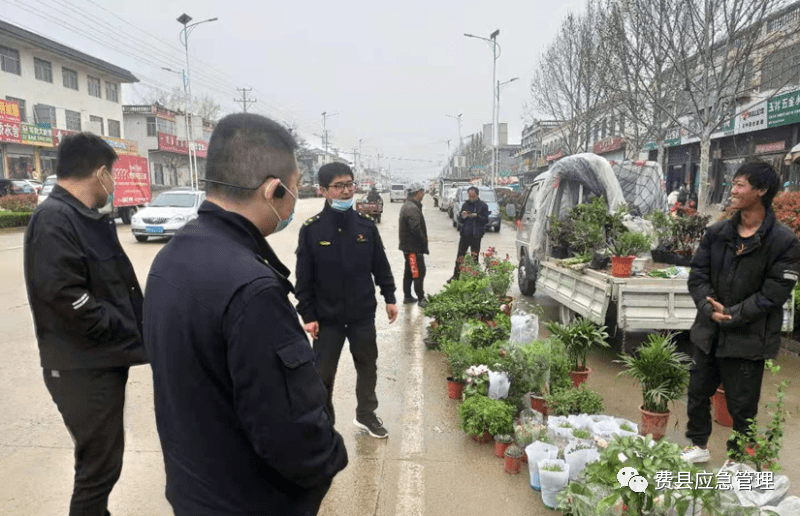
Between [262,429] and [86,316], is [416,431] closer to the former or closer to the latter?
[86,316]

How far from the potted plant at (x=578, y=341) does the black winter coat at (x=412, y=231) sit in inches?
149

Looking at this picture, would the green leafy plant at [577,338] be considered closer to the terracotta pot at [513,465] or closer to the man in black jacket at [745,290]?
the man in black jacket at [745,290]

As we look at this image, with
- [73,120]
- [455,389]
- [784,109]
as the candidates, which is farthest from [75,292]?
[73,120]

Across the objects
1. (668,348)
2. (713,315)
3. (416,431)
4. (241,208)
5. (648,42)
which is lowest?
(416,431)

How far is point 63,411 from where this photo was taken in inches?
98.4

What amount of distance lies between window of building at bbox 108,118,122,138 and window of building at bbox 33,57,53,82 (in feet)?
23.2

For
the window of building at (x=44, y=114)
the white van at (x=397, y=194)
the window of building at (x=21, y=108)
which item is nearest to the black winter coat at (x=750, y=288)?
the window of building at (x=21, y=108)

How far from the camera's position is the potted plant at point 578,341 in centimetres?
474

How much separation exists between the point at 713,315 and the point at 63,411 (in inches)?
143

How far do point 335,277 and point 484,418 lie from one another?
1478mm

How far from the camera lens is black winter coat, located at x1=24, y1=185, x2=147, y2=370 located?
2.41 meters

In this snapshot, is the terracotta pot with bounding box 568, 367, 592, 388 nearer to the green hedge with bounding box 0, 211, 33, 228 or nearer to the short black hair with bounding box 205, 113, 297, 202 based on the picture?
the short black hair with bounding box 205, 113, 297, 202

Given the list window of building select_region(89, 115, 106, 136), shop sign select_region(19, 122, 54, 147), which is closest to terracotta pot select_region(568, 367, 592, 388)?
shop sign select_region(19, 122, 54, 147)

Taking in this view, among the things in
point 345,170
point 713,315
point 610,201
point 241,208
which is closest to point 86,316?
point 241,208
